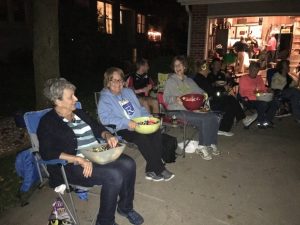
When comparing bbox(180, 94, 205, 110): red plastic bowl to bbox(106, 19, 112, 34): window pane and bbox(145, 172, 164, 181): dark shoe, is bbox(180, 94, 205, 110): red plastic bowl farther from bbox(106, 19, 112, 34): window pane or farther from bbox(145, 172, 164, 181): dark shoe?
bbox(106, 19, 112, 34): window pane

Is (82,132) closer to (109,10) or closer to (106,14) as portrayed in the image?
(106,14)

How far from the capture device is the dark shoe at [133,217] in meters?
2.64

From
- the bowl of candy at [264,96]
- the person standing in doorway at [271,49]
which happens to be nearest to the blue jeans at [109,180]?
the bowl of candy at [264,96]

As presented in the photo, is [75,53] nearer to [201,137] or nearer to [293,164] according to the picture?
[201,137]

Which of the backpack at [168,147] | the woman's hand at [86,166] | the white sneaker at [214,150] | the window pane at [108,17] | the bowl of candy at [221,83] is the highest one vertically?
the window pane at [108,17]

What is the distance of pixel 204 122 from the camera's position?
3.90 m

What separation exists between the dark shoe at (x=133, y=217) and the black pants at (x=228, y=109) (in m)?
2.84

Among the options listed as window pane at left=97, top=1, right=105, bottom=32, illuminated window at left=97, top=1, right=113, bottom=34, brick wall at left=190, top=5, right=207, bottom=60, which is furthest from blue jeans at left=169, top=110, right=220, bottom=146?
illuminated window at left=97, top=1, right=113, bottom=34

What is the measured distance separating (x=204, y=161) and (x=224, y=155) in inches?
16.1

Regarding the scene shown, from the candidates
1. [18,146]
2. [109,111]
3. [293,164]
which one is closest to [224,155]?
[293,164]

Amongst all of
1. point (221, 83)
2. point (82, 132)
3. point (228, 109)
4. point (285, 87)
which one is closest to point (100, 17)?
point (221, 83)

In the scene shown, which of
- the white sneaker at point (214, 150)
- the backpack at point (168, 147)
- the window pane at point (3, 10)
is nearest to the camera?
the backpack at point (168, 147)

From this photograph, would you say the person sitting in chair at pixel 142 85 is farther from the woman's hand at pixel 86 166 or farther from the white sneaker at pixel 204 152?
the woman's hand at pixel 86 166

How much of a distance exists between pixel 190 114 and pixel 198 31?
17.0 ft
